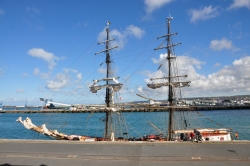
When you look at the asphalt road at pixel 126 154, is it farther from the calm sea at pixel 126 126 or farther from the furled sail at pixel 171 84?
the furled sail at pixel 171 84

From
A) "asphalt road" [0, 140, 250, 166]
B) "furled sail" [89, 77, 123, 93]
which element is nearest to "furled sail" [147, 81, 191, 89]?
"furled sail" [89, 77, 123, 93]

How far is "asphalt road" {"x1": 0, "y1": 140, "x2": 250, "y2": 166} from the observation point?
12723mm

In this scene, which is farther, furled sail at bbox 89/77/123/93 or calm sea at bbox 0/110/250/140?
calm sea at bbox 0/110/250/140

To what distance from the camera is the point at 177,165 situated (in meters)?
12.0

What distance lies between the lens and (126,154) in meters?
14.5

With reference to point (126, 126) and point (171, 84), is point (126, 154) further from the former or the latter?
point (126, 126)

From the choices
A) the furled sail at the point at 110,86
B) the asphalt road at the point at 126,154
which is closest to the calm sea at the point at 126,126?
the furled sail at the point at 110,86

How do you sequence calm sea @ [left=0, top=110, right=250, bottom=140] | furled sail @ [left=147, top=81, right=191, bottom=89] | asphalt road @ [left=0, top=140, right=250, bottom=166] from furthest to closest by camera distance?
calm sea @ [left=0, top=110, right=250, bottom=140], furled sail @ [left=147, top=81, right=191, bottom=89], asphalt road @ [left=0, top=140, right=250, bottom=166]

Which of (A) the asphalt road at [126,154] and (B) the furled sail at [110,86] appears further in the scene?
(B) the furled sail at [110,86]

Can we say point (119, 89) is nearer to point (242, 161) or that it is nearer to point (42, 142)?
point (42, 142)

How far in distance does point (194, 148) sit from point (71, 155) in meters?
8.22

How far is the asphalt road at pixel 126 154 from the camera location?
1272cm

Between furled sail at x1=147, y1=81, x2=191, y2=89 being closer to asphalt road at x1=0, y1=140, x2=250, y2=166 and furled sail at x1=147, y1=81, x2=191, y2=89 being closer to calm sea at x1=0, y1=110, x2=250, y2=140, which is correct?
calm sea at x1=0, y1=110, x2=250, y2=140

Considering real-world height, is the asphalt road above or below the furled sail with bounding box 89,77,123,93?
below
